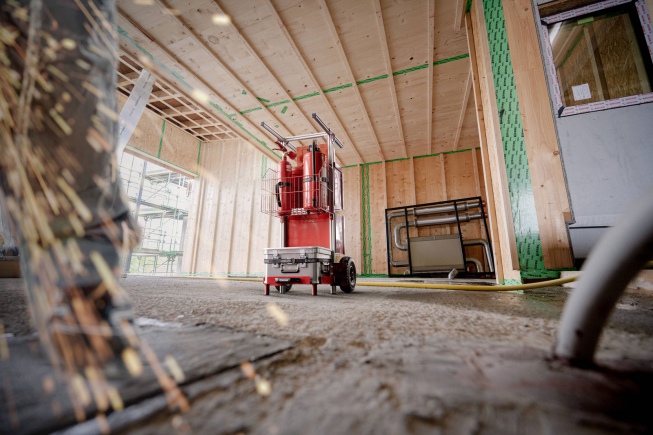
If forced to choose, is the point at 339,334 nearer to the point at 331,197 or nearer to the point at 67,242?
the point at 67,242

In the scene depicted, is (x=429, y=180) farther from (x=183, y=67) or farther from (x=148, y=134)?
(x=148, y=134)

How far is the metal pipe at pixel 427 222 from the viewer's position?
6043 mm

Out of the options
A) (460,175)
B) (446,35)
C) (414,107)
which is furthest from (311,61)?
(460,175)

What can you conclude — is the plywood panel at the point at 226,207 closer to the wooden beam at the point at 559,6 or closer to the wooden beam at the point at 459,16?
the wooden beam at the point at 459,16

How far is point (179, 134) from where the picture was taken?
290 inches

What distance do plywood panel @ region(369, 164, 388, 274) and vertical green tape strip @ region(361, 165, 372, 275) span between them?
83 millimetres

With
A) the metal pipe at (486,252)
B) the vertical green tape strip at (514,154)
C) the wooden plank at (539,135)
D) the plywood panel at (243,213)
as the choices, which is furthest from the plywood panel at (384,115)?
the plywood panel at (243,213)

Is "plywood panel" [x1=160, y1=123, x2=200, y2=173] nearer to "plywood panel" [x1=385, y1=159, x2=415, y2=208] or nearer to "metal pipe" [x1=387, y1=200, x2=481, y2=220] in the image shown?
"plywood panel" [x1=385, y1=159, x2=415, y2=208]

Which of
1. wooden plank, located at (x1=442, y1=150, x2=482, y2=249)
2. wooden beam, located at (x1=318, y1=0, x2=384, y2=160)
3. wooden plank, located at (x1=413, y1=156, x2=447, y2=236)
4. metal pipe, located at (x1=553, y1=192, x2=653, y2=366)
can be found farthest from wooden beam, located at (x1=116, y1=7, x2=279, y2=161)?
metal pipe, located at (x1=553, y1=192, x2=653, y2=366)

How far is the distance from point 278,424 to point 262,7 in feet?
13.8

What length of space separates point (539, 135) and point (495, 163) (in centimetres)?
38

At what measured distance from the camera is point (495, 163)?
8.06 ft

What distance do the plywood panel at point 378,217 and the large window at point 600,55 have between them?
4.85m

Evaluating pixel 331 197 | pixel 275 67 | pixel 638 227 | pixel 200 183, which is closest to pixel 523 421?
pixel 638 227
